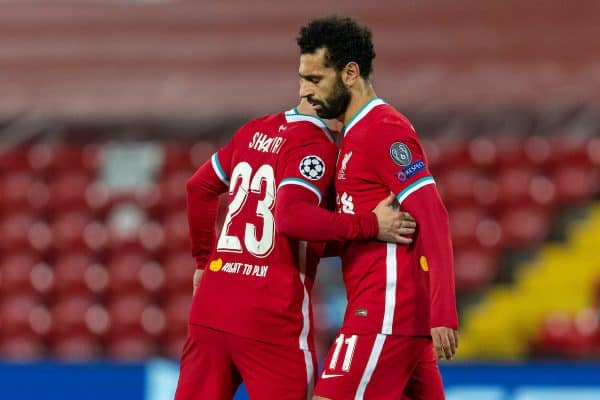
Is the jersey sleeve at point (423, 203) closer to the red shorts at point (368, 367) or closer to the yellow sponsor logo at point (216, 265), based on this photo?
the red shorts at point (368, 367)

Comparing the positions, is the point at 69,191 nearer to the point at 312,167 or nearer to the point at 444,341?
the point at 312,167

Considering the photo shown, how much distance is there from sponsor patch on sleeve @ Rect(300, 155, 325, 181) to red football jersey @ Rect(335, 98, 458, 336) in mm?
56

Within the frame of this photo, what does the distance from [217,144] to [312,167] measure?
5804 mm

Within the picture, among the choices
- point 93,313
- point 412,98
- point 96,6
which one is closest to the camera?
point 93,313

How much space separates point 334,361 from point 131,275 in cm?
522

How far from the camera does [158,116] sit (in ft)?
31.6

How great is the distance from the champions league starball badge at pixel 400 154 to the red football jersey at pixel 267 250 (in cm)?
27

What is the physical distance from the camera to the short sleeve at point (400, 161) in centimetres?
350

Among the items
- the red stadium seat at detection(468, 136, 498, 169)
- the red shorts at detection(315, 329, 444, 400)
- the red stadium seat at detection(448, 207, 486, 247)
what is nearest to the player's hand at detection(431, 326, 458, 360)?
the red shorts at detection(315, 329, 444, 400)

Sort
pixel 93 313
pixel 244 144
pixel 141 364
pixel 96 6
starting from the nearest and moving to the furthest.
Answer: pixel 244 144 < pixel 141 364 < pixel 93 313 < pixel 96 6

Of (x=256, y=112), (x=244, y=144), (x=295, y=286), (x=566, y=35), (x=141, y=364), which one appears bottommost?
A: (x=141, y=364)

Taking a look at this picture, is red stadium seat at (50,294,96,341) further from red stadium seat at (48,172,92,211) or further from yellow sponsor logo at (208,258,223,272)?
yellow sponsor logo at (208,258,223,272)

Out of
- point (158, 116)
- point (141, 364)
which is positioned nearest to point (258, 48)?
point (158, 116)

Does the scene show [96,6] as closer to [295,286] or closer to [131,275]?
[131,275]
